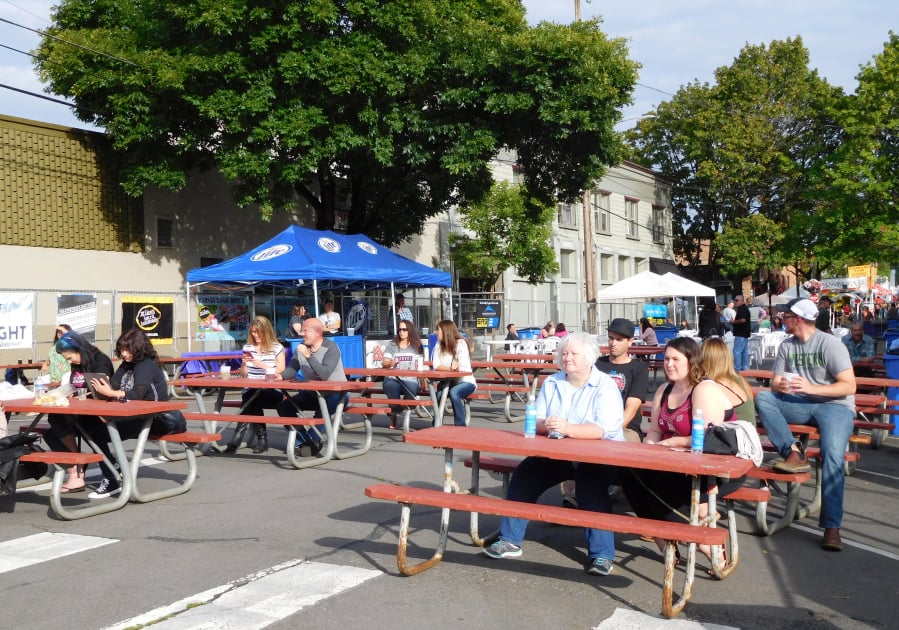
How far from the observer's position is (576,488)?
215 inches

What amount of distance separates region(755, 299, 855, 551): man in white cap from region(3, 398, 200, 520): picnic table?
4697mm

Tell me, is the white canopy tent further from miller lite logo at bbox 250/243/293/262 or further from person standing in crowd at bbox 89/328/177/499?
person standing in crowd at bbox 89/328/177/499

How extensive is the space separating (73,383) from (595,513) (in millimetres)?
5252

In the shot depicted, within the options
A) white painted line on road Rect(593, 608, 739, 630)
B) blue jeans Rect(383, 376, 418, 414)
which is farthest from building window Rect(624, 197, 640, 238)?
white painted line on road Rect(593, 608, 739, 630)

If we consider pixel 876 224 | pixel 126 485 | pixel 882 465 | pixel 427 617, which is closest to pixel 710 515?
pixel 427 617

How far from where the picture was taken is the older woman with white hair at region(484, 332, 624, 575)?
5402mm

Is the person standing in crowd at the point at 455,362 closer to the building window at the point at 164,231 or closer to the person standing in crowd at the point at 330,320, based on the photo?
the person standing in crowd at the point at 330,320

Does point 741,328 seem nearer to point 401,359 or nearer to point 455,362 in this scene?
point 401,359

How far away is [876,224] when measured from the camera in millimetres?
34938

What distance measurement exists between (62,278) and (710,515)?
65.7ft

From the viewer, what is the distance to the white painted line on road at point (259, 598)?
4.54 metres

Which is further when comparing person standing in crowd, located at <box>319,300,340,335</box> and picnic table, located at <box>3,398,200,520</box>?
person standing in crowd, located at <box>319,300,340,335</box>

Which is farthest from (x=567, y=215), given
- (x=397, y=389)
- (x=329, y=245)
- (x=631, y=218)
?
(x=397, y=389)

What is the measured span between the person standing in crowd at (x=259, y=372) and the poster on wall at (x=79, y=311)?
32.2ft
